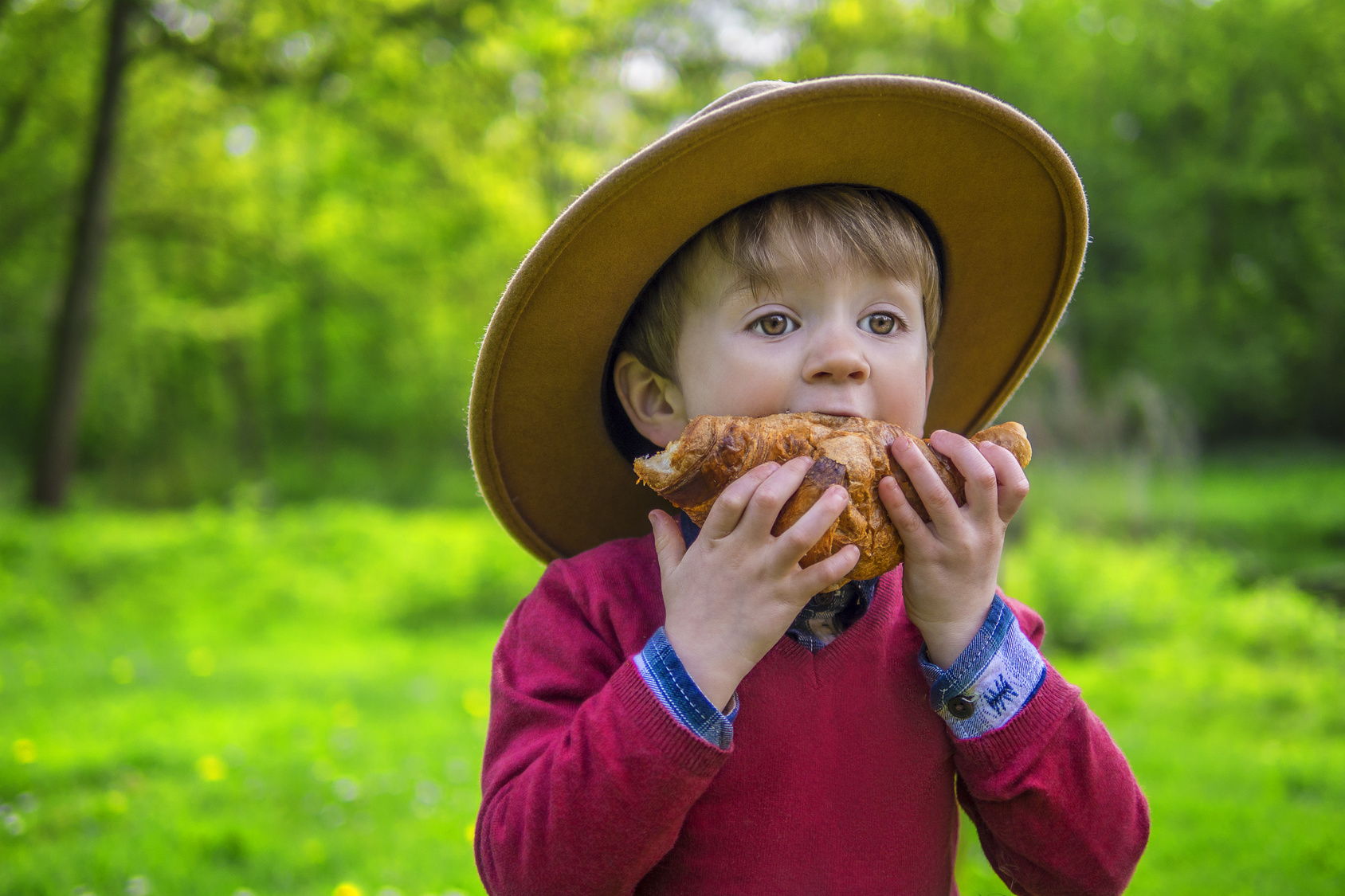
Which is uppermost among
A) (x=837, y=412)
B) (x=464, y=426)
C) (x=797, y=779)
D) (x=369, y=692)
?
(x=464, y=426)

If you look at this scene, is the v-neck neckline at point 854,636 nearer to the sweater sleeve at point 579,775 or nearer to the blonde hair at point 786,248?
the sweater sleeve at point 579,775

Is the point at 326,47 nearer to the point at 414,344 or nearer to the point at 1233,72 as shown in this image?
the point at 414,344

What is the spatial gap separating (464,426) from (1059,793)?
12.9 m

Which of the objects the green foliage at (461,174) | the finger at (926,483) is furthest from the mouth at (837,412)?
the green foliage at (461,174)

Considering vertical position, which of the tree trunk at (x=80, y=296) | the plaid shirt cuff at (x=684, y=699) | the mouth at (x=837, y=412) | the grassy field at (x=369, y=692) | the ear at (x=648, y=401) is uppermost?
the tree trunk at (x=80, y=296)

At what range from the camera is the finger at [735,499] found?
1254 mm

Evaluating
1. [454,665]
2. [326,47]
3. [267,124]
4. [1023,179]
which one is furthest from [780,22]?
[1023,179]

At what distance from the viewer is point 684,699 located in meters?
1.24

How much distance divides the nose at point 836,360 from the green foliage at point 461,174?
504cm

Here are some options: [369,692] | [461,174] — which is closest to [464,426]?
[461,174]

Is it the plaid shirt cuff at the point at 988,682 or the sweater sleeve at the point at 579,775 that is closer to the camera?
the sweater sleeve at the point at 579,775

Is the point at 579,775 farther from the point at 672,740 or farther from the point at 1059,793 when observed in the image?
the point at 1059,793

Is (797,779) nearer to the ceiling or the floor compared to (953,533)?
nearer to the floor

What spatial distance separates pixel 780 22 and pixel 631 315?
10723 millimetres
